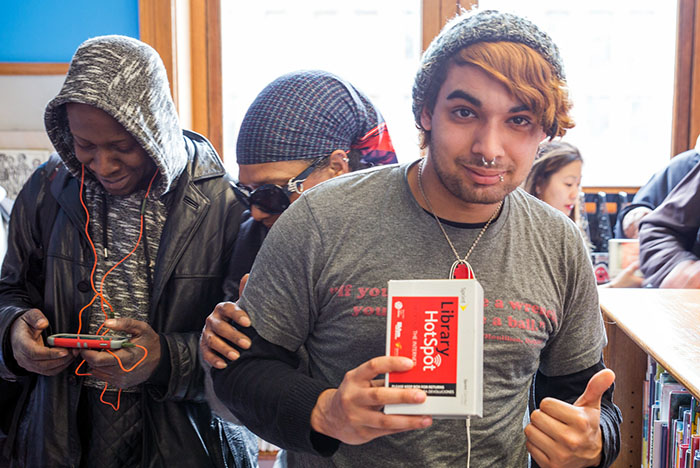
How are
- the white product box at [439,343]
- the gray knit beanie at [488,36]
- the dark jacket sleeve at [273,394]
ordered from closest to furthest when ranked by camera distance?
the white product box at [439,343] → the dark jacket sleeve at [273,394] → the gray knit beanie at [488,36]

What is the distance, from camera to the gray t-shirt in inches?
46.4

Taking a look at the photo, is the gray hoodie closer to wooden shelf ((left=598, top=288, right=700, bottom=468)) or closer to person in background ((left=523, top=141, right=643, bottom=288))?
wooden shelf ((left=598, top=288, right=700, bottom=468))

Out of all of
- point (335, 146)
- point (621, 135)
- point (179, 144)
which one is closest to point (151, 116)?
point (179, 144)

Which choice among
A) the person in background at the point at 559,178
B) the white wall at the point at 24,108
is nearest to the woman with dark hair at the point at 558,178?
the person in background at the point at 559,178

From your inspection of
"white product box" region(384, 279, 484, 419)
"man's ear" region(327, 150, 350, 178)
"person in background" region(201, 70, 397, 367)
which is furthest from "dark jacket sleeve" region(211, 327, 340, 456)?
"man's ear" region(327, 150, 350, 178)

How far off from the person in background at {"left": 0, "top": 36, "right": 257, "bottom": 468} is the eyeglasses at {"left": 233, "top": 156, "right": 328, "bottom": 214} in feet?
0.46

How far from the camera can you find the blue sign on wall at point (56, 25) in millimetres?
3205

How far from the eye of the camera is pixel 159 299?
1.61 m

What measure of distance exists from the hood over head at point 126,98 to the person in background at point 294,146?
0.19 metres

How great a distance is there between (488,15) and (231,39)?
8.89 ft

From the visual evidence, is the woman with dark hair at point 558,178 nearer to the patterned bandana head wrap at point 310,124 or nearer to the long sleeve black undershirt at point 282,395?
the patterned bandana head wrap at point 310,124

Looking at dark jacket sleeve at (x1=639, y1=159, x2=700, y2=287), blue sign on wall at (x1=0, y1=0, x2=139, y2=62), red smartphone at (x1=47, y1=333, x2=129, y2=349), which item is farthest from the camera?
blue sign on wall at (x1=0, y1=0, x2=139, y2=62)

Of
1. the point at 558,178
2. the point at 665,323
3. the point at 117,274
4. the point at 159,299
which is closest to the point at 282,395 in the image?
the point at 159,299

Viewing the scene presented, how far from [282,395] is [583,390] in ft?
1.89
